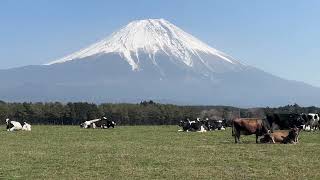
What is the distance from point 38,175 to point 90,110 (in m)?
55.0

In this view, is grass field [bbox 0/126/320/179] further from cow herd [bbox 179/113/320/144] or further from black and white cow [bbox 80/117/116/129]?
black and white cow [bbox 80/117/116/129]

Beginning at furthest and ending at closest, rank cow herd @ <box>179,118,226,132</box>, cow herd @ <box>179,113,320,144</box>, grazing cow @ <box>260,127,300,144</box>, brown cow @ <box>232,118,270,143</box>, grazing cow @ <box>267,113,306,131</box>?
cow herd @ <box>179,118,226,132</box>, grazing cow @ <box>267,113,306,131</box>, brown cow @ <box>232,118,270,143</box>, cow herd @ <box>179,113,320,144</box>, grazing cow @ <box>260,127,300,144</box>

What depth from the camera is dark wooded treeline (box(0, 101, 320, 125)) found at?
2657 inches

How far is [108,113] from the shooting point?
71938 millimetres

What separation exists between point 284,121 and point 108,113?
37795mm

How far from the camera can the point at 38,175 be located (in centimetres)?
1414

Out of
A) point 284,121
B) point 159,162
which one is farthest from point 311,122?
point 159,162

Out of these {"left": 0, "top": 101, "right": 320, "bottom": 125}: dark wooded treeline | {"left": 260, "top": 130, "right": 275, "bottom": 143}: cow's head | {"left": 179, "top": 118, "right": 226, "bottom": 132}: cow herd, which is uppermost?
{"left": 0, "top": 101, "right": 320, "bottom": 125}: dark wooded treeline

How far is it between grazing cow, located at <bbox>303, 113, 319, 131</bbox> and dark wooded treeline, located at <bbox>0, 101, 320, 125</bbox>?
26.6m

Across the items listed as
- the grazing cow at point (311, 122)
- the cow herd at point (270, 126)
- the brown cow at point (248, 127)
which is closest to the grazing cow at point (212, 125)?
the cow herd at point (270, 126)

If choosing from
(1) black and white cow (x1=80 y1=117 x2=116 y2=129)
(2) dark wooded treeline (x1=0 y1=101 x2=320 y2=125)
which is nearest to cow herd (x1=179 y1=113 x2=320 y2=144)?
(1) black and white cow (x1=80 y1=117 x2=116 y2=129)

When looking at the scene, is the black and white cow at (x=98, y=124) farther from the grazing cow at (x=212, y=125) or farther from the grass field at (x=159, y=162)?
the grass field at (x=159, y=162)

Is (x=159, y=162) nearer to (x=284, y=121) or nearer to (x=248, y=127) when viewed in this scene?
(x=248, y=127)

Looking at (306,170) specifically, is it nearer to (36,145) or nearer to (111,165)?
(111,165)
